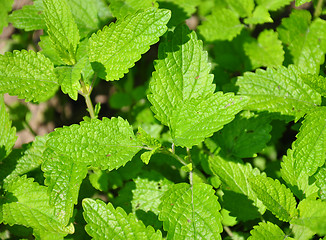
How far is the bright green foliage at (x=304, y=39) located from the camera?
2852 millimetres

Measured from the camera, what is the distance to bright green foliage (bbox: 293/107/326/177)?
2067mm

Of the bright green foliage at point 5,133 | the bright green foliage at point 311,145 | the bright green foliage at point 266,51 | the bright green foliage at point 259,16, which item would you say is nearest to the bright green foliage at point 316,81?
the bright green foliage at point 311,145

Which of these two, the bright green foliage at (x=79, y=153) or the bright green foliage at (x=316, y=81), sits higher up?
the bright green foliage at (x=316, y=81)

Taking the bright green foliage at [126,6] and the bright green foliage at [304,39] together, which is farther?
the bright green foliage at [304,39]

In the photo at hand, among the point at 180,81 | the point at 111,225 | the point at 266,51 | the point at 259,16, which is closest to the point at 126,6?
the point at 180,81

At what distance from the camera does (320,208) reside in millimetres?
2018

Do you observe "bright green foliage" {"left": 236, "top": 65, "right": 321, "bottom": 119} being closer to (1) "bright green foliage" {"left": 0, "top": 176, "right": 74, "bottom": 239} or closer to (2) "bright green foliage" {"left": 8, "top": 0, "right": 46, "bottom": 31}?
(1) "bright green foliage" {"left": 0, "top": 176, "right": 74, "bottom": 239}

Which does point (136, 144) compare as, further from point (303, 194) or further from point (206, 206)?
point (303, 194)

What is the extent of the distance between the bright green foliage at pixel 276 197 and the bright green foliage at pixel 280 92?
53 cm

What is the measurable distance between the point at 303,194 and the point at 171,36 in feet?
4.51

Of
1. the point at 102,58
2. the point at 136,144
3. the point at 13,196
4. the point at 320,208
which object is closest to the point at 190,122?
the point at 136,144

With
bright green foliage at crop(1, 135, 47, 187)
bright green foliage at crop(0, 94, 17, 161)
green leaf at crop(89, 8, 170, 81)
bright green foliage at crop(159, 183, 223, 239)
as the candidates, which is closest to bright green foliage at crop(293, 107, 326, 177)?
bright green foliage at crop(159, 183, 223, 239)

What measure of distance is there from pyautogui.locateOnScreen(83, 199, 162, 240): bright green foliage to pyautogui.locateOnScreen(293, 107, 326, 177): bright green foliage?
3.12ft

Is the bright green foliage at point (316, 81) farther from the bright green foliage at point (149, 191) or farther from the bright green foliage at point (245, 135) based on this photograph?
the bright green foliage at point (149, 191)
